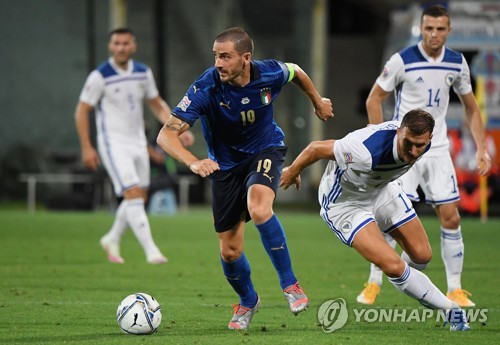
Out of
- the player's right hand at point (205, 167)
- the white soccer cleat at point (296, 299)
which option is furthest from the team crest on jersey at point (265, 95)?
the white soccer cleat at point (296, 299)

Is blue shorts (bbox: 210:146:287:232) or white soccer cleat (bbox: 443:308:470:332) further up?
blue shorts (bbox: 210:146:287:232)

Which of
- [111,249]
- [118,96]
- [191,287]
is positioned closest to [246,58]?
[191,287]

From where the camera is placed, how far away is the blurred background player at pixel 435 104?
9992 millimetres

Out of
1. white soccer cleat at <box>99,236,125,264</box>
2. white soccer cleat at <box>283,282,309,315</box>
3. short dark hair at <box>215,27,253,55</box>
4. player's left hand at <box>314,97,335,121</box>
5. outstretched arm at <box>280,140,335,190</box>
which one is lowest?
white soccer cleat at <box>99,236,125,264</box>

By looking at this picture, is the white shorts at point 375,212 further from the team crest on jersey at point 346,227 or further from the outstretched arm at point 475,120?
the outstretched arm at point 475,120

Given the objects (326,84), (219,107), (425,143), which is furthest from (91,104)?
(326,84)

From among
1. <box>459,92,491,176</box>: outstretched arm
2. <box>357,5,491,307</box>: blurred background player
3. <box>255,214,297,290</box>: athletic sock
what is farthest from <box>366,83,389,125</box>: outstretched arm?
<box>255,214,297,290</box>: athletic sock

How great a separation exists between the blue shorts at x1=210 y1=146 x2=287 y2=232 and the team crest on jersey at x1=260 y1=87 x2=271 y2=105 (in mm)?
365

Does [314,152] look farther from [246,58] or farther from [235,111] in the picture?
[246,58]

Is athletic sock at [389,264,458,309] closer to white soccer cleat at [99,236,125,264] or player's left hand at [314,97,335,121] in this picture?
player's left hand at [314,97,335,121]

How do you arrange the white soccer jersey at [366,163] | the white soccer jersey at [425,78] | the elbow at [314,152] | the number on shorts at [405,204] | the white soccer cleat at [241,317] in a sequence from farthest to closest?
the white soccer jersey at [425,78], the number on shorts at [405,204], the white soccer cleat at [241,317], the elbow at [314,152], the white soccer jersey at [366,163]

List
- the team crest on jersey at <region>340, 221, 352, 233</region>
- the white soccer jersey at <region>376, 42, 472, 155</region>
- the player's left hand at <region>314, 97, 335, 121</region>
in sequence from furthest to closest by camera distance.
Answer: the white soccer jersey at <region>376, 42, 472, 155</region>, the player's left hand at <region>314, 97, 335, 121</region>, the team crest on jersey at <region>340, 221, 352, 233</region>

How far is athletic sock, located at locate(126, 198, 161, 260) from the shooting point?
12.9m

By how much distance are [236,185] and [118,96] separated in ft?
16.2
